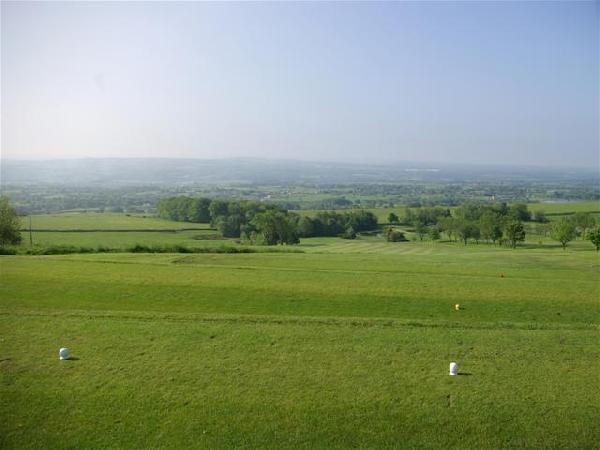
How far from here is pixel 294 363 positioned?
12836mm

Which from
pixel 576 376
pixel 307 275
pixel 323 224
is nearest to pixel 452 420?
pixel 576 376

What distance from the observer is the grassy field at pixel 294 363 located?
9.90m

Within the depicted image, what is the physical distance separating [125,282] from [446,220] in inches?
3106

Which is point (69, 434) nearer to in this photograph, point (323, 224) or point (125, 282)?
point (125, 282)

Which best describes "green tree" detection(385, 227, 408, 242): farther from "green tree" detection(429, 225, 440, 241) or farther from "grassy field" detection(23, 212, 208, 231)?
"grassy field" detection(23, 212, 208, 231)

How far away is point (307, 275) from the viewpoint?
965 inches

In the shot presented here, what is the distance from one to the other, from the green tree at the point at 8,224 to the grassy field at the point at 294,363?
27533 millimetres

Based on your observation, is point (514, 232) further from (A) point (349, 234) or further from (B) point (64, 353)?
(B) point (64, 353)

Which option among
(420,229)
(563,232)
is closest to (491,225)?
(563,232)

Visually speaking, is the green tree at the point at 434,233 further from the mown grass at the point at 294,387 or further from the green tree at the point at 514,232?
the mown grass at the point at 294,387

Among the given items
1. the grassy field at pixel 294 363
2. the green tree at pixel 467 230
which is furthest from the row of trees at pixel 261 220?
the grassy field at pixel 294 363

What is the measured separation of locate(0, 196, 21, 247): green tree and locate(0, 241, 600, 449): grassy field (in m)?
27.5

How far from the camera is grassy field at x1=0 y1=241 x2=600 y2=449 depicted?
9.90 meters

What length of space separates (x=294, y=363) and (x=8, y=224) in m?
43.8
